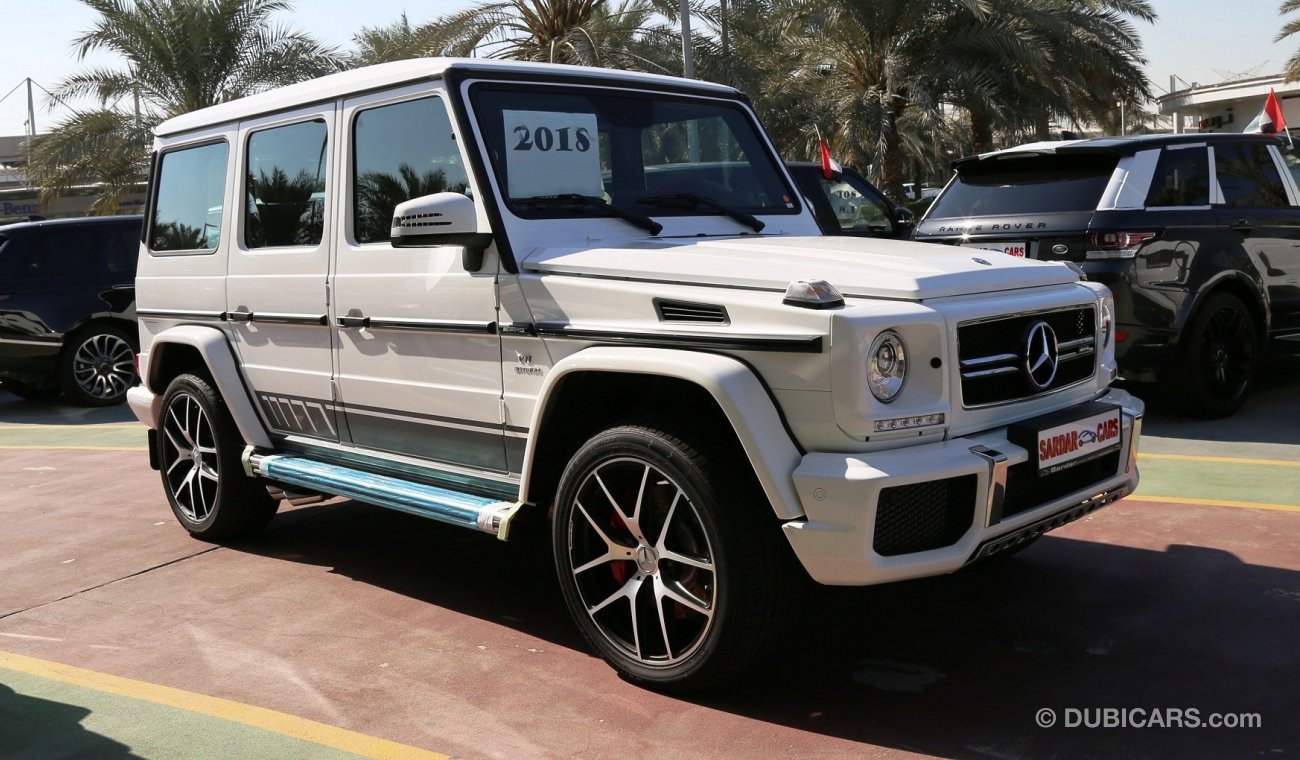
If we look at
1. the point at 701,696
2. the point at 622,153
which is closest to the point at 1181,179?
the point at 622,153

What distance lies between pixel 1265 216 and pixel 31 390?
37.7 ft

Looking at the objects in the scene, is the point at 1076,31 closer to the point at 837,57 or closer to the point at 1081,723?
the point at 837,57

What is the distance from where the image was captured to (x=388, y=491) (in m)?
4.87

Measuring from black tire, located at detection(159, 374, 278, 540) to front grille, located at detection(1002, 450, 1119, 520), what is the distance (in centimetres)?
371

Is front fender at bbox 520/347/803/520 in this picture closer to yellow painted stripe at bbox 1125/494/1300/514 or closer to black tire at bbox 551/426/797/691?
black tire at bbox 551/426/797/691

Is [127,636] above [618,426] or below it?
below

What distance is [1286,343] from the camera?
8.38 m

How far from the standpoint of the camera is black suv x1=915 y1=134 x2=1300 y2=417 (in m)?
7.54

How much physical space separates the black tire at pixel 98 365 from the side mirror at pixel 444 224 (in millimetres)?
8769

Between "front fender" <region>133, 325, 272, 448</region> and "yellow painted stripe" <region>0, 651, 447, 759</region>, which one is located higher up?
"front fender" <region>133, 325, 272, 448</region>

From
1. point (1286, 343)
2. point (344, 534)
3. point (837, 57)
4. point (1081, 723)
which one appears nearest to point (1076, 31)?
point (837, 57)

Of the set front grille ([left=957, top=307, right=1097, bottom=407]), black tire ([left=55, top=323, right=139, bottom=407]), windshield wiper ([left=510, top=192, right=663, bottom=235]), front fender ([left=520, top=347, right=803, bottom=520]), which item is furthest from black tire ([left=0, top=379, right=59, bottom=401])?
front grille ([left=957, top=307, right=1097, bottom=407])

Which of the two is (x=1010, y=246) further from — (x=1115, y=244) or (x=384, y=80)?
(x=384, y=80)

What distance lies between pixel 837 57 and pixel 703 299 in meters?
18.3
